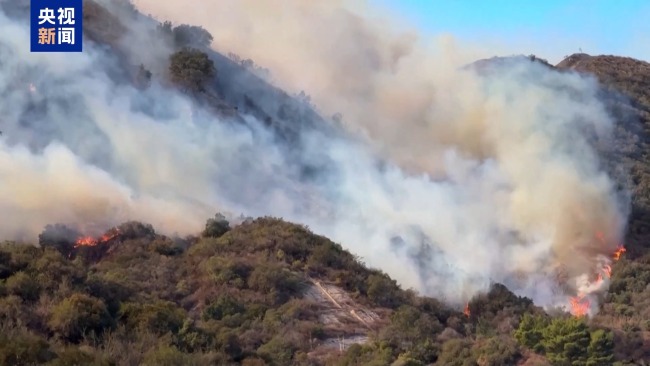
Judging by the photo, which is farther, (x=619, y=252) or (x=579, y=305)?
(x=619, y=252)

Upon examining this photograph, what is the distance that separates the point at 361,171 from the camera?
51.7 meters

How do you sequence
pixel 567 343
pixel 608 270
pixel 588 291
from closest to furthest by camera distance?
1. pixel 567 343
2. pixel 588 291
3. pixel 608 270

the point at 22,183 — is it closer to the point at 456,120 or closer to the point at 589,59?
the point at 456,120

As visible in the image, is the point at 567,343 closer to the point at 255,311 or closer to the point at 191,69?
the point at 255,311

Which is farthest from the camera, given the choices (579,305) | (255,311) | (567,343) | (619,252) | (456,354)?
(619,252)

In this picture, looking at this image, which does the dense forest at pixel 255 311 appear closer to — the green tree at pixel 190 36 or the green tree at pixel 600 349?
the green tree at pixel 600 349

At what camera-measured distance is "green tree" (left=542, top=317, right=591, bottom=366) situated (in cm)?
2825

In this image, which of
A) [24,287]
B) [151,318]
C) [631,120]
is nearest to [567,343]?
[151,318]

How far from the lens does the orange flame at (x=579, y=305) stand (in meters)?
43.8

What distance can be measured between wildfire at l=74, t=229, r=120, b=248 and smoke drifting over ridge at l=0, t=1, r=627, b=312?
145 cm

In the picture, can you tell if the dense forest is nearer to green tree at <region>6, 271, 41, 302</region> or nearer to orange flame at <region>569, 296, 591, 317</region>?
green tree at <region>6, 271, 41, 302</region>

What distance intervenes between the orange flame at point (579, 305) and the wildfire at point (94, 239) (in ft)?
88.5

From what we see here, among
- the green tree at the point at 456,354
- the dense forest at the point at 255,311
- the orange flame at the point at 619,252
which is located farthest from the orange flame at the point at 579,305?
the green tree at the point at 456,354

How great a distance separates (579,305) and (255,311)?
24.4 metres
